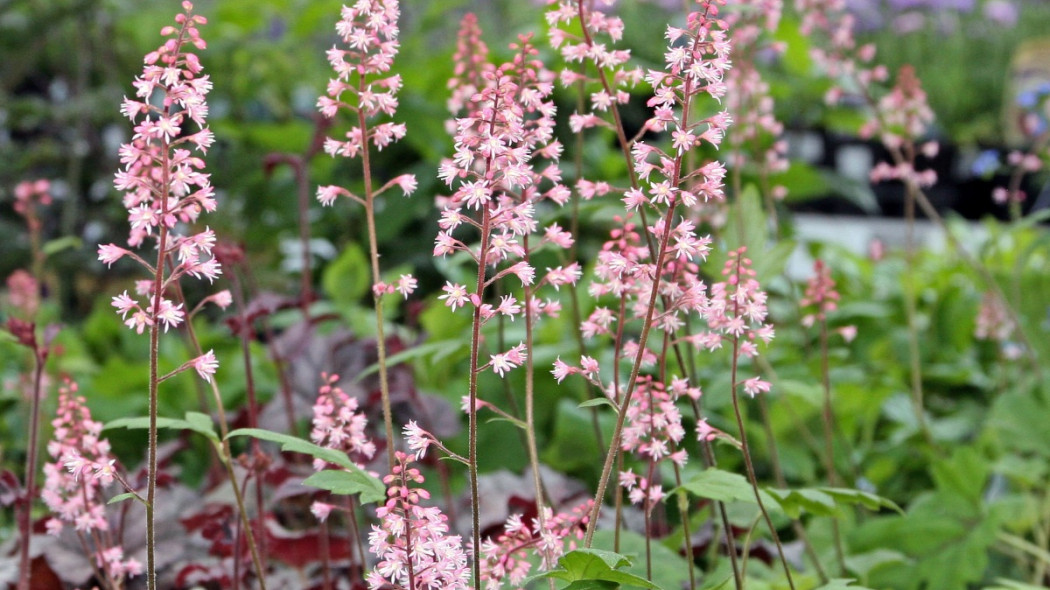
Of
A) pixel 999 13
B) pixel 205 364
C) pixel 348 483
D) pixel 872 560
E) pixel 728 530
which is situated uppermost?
pixel 999 13

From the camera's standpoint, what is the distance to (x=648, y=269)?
36.8 inches

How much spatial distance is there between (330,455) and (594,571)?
0.83ft

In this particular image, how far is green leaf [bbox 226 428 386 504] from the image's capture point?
920mm

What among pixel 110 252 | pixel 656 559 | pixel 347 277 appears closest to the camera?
pixel 110 252

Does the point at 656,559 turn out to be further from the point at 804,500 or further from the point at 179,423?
the point at 179,423

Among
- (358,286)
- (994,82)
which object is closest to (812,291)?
(358,286)

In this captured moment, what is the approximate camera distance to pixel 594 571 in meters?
0.91

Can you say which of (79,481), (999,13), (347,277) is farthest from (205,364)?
(999,13)

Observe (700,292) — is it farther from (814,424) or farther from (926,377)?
(926,377)

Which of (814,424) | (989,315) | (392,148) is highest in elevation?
(392,148)

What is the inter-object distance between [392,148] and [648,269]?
2.40 metres

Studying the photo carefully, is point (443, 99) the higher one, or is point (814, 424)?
point (443, 99)

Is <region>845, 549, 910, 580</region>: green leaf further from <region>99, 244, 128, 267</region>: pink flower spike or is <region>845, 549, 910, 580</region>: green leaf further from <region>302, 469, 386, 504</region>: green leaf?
<region>99, 244, 128, 267</region>: pink flower spike

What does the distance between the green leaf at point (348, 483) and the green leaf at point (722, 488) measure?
0.31 m
